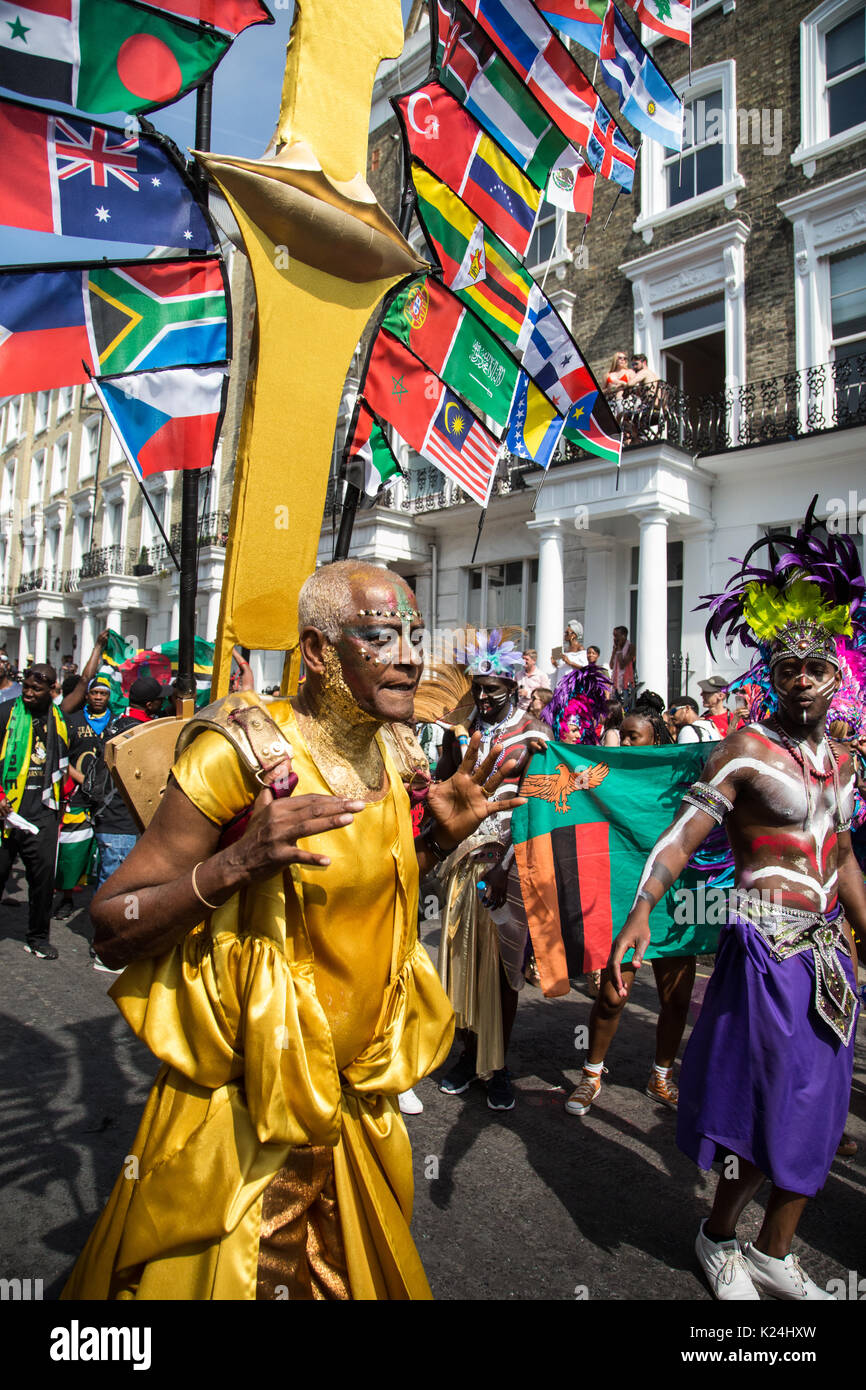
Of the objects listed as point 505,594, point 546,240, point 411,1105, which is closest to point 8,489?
point 546,240

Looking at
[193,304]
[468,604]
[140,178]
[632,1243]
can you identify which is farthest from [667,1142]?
[468,604]

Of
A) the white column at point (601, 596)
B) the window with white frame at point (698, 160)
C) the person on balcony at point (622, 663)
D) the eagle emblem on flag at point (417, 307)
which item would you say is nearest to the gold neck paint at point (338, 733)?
the eagle emblem on flag at point (417, 307)

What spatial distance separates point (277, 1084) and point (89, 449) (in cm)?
3561

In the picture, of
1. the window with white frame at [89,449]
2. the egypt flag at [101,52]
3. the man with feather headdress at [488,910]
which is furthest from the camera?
the window with white frame at [89,449]

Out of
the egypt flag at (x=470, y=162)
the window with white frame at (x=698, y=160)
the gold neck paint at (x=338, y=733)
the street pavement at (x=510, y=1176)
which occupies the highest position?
the window with white frame at (x=698, y=160)

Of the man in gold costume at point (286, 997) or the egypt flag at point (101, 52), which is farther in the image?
the egypt flag at point (101, 52)

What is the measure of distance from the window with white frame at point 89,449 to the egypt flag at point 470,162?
102ft

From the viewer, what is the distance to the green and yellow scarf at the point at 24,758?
627 centimetres

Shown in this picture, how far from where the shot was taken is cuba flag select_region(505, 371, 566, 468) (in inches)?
205

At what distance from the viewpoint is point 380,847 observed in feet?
5.81

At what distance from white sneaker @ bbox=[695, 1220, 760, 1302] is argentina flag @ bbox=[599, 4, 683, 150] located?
725 centimetres

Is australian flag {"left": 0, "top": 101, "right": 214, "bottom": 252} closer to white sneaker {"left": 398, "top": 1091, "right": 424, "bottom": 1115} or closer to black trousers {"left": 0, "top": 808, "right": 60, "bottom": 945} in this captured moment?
white sneaker {"left": 398, "top": 1091, "right": 424, "bottom": 1115}

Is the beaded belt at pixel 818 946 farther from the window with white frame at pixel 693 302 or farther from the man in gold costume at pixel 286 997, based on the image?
the window with white frame at pixel 693 302
